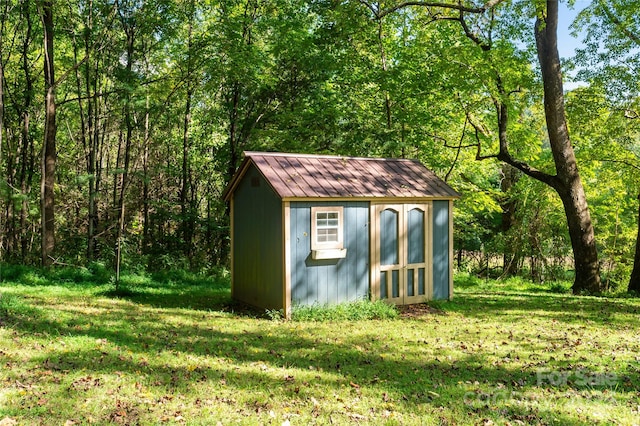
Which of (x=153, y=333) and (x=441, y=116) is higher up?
(x=441, y=116)

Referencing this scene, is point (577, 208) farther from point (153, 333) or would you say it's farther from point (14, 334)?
point (14, 334)

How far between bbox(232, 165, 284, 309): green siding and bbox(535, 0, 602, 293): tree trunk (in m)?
7.98

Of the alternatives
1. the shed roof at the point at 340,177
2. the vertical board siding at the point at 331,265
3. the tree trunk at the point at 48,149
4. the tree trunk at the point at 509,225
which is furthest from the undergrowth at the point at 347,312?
the tree trunk at the point at 509,225

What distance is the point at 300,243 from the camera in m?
8.63

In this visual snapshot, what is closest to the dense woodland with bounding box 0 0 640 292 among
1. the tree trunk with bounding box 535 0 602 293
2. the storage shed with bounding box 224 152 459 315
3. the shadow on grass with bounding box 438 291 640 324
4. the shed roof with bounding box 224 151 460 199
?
the tree trunk with bounding box 535 0 602 293

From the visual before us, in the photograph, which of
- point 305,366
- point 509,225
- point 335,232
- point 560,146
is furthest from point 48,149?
point 509,225

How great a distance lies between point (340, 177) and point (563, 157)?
6.50 m

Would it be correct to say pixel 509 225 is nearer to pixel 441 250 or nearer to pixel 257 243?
pixel 441 250

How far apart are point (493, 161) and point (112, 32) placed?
13.3 metres

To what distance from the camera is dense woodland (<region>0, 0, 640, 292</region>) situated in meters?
12.4

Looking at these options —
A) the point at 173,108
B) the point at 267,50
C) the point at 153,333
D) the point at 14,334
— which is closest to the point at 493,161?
the point at 267,50

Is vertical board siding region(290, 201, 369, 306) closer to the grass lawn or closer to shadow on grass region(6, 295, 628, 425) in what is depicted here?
the grass lawn

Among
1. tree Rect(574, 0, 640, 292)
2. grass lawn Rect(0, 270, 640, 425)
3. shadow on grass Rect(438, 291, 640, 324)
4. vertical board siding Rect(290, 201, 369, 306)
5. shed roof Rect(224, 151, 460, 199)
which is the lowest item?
shadow on grass Rect(438, 291, 640, 324)

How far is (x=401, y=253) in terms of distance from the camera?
983 cm
